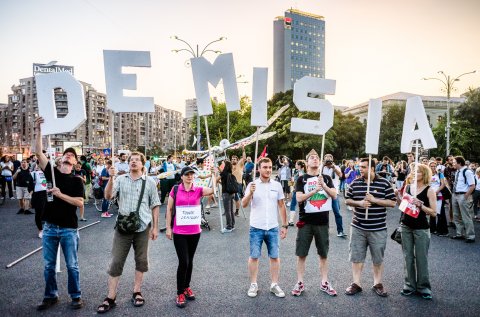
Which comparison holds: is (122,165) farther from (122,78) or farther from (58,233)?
(58,233)

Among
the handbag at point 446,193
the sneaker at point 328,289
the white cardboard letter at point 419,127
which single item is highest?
the white cardboard letter at point 419,127

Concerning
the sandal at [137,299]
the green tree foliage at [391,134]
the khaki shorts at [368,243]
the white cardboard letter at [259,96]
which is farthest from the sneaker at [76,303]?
the green tree foliage at [391,134]

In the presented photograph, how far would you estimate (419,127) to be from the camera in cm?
520

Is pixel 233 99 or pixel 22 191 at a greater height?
pixel 233 99

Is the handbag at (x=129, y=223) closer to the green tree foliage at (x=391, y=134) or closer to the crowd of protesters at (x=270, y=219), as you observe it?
the crowd of protesters at (x=270, y=219)

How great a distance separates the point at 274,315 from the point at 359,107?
105 metres

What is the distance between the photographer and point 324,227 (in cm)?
491

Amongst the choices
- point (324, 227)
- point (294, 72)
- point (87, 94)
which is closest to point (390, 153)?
point (324, 227)

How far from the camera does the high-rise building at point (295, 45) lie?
171 meters

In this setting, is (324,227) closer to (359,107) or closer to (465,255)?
(465,255)

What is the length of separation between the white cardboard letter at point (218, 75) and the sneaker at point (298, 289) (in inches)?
114

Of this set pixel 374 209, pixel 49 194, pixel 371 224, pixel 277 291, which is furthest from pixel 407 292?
pixel 49 194

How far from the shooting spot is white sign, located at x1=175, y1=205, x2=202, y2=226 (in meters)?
4.60

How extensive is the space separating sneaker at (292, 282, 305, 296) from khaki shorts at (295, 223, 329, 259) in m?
0.42
